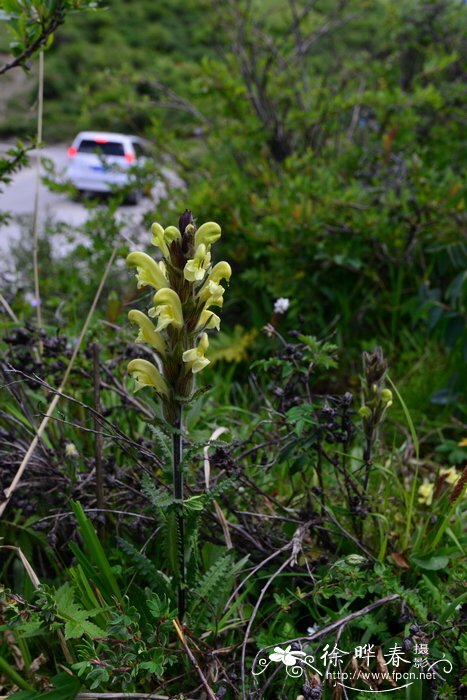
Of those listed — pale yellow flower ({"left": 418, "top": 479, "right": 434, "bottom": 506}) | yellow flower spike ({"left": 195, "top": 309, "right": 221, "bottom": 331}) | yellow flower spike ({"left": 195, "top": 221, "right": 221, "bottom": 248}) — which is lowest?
pale yellow flower ({"left": 418, "top": 479, "right": 434, "bottom": 506})

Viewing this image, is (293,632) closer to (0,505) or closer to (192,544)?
(192,544)

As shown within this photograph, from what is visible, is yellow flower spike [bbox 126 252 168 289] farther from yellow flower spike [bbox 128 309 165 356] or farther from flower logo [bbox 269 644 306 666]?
flower logo [bbox 269 644 306 666]

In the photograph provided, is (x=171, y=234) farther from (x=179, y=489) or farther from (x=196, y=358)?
(x=179, y=489)

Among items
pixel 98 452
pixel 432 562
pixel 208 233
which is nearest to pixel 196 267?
pixel 208 233

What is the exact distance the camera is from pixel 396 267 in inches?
137

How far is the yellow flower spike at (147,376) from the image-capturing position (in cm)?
128

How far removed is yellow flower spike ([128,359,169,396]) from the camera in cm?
128

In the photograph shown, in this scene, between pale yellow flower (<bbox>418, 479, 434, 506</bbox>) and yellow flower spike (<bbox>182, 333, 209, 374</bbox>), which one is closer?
yellow flower spike (<bbox>182, 333, 209, 374</bbox>)

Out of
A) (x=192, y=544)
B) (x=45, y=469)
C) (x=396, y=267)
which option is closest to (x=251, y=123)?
(x=396, y=267)

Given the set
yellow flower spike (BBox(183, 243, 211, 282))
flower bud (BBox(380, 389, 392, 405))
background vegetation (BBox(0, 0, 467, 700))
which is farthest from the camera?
flower bud (BBox(380, 389, 392, 405))

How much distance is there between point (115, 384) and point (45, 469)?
0.37m

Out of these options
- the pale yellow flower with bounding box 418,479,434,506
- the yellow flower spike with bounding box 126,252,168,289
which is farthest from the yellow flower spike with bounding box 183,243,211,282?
the pale yellow flower with bounding box 418,479,434,506

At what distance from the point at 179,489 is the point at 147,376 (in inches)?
10.1

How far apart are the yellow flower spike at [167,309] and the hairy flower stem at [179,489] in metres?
0.19
